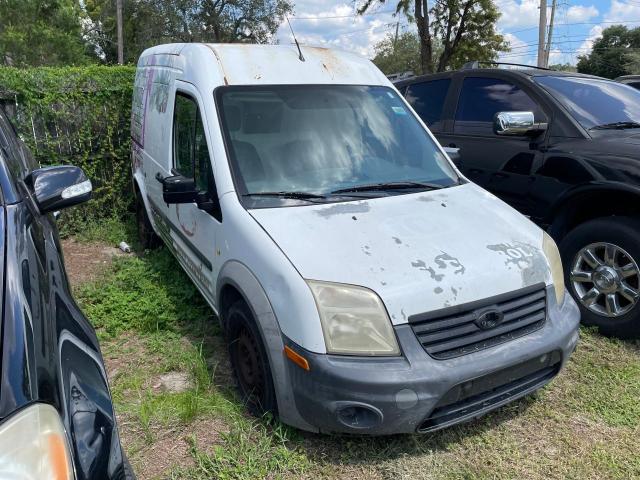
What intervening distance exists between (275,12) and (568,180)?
3221 centimetres

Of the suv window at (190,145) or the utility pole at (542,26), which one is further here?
the utility pole at (542,26)

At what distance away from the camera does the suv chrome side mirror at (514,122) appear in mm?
4129

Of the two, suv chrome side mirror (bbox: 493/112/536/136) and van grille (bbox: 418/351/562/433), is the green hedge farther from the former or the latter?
van grille (bbox: 418/351/562/433)

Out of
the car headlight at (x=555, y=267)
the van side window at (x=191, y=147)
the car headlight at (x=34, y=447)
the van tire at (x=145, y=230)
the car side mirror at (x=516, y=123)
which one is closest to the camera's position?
the car headlight at (x=34, y=447)

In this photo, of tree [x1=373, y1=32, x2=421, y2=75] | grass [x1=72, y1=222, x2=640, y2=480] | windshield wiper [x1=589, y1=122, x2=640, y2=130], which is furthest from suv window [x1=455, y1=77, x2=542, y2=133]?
tree [x1=373, y1=32, x2=421, y2=75]

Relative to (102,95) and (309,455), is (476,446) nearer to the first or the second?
(309,455)

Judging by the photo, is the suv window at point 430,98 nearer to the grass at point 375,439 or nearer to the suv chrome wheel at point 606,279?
the suv chrome wheel at point 606,279

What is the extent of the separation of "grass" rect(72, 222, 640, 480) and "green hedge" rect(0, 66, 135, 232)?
336 centimetres

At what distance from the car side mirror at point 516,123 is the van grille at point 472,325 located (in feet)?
6.11

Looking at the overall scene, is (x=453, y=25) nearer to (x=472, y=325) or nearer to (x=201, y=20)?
(x=201, y=20)

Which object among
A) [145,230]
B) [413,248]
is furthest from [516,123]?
[145,230]

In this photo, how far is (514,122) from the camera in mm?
4129

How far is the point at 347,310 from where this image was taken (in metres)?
2.38

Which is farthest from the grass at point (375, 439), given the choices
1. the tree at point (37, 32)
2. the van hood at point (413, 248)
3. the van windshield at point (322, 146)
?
the tree at point (37, 32)
